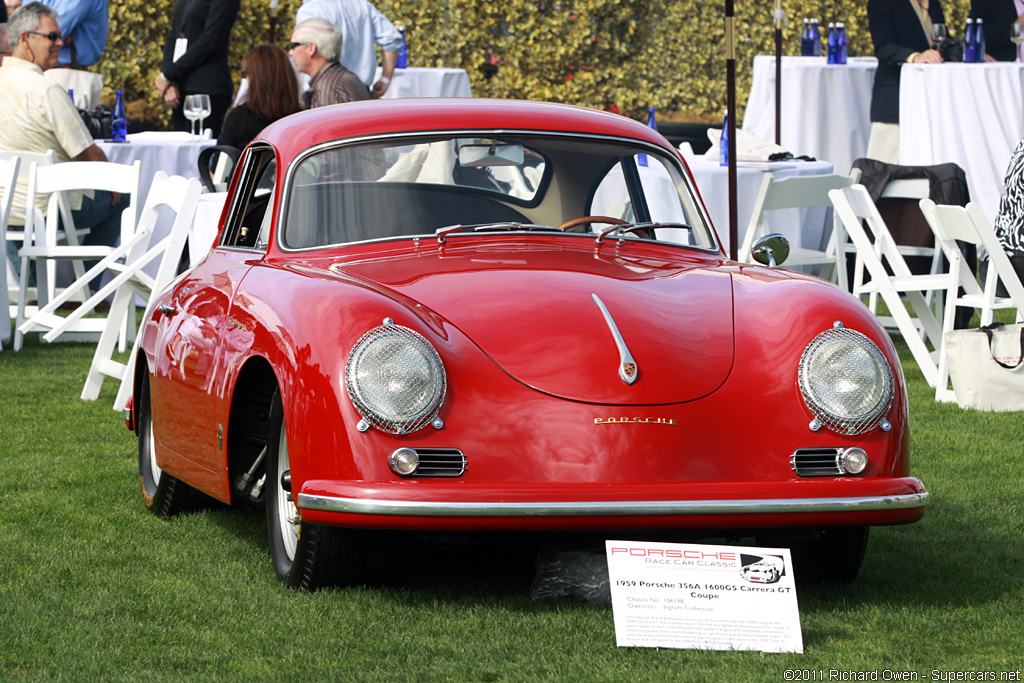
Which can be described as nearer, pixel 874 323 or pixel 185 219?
pixel 874 323

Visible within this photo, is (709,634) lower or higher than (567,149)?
lower

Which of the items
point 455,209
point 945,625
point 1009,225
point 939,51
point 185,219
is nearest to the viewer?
point 945,625

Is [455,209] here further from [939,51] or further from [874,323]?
[939,51]

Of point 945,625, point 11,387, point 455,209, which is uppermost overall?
point 455,209

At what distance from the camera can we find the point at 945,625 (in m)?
3.77

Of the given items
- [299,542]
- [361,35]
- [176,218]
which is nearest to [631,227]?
[299,542]

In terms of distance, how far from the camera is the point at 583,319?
3.87m

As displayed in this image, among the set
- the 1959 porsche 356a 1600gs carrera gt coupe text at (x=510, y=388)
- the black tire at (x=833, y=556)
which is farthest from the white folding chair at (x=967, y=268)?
the black tire at (x=833, y=556)

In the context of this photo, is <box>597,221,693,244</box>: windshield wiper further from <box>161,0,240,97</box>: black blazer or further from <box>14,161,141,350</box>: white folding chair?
<box>161,0,240,97</box>: black blazer

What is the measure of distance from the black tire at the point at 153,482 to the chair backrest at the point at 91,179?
3730mm

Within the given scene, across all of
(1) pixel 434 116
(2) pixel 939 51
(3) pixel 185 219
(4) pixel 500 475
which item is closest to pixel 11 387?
(3) pixel 185 219

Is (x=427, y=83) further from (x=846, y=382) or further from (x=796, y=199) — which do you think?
(x=846, y=382)

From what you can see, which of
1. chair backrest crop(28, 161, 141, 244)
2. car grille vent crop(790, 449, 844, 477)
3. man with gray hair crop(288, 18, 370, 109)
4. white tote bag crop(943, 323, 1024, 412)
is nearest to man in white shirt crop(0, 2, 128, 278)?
chair backrest crop(28, 161, 141, 244)

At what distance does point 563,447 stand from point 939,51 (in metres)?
11.1
